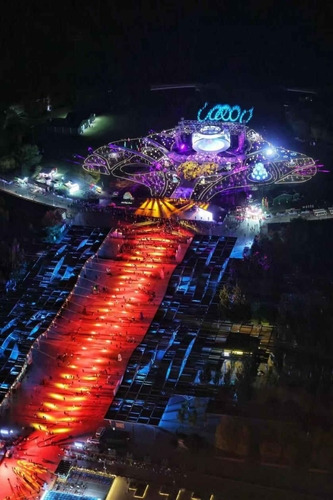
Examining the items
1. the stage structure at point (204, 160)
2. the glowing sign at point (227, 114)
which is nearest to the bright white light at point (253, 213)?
the stage structure at point (204, 160)

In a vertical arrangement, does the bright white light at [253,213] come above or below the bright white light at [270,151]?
below

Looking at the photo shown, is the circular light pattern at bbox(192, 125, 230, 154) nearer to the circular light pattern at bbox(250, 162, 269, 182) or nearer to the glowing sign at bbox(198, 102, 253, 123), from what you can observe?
the glowing sign at bbox(198, 102, 253, 123)

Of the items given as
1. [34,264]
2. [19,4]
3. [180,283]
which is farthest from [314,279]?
[19,4]

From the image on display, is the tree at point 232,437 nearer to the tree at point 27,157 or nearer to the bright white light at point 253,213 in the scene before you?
the bright white light at point 253,213

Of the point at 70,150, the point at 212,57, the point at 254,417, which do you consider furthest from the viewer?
the point at 212,57

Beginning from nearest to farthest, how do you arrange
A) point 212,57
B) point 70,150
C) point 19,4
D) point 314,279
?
point 314,279
point 70,150
point 19,4
point 212,57

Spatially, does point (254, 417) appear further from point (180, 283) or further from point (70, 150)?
point (70, 150)

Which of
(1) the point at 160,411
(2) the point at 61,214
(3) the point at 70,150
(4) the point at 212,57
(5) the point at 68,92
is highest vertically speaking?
(4) the point at 212,57
